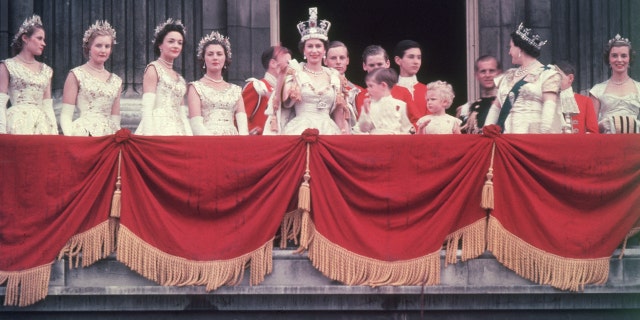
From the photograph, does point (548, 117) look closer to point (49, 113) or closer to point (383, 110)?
point (383, 110)

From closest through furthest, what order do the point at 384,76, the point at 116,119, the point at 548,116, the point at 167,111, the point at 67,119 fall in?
the point at 548,116 < the point at 67,119 < the point at 384,76 < the point at 167,111 < the point at 116,119

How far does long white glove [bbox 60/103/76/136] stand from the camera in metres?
11.3

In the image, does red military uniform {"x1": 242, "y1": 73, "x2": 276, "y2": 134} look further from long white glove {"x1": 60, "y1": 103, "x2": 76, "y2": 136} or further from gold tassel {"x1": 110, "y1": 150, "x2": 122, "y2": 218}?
gold tassel {"x1": 110, "y1": 150, "x2": 122, "y2": 218}

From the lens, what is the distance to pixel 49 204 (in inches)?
408

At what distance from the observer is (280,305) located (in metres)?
10.3

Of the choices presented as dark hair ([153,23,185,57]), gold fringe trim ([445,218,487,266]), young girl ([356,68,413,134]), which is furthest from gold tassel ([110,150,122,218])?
gold fringe trim ([445,218,487,266])

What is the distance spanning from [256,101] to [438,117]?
2.05 meters

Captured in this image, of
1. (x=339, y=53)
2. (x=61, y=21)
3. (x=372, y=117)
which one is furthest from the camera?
(x=61, y=21)

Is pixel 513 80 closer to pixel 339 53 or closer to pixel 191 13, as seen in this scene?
pixel 339 53

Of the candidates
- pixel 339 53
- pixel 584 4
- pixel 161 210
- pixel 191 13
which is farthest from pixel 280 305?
pixel 584 4

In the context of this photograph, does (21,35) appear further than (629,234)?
Yes

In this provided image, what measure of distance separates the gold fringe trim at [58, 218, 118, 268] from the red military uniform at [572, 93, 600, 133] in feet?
15.3

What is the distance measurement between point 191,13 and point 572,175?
211 inches

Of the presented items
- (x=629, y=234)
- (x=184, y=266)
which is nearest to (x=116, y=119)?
(x=184, y=266)
